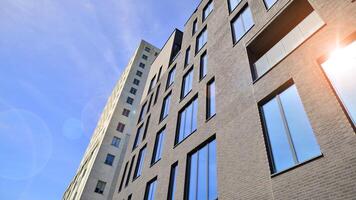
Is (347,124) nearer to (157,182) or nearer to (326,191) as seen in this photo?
(326,191)

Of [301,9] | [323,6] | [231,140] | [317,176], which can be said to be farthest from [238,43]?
[317,176]

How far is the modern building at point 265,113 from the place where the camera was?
20.9 feet

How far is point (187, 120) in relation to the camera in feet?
48.6

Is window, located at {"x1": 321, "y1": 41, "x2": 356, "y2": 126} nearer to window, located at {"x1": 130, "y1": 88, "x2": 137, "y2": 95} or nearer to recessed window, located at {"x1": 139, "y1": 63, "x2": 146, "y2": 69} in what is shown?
window, located at {"x1": 130, "y1": 88, "x2": 137, "y2": 95}

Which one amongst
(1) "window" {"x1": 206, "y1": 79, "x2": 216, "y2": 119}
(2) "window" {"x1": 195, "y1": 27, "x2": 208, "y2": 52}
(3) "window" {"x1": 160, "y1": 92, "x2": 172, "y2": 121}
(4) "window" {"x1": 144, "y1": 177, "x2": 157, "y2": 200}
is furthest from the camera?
(3) "window" {"x1": 160, "y1": 92, "x2": 172, "y2": 121}

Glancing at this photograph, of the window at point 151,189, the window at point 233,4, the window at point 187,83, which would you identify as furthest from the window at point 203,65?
the window at point 151,189

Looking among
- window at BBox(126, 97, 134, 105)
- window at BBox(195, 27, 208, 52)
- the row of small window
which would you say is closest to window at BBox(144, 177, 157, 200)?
the row of small window

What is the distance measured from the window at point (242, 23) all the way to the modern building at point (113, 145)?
1477cm

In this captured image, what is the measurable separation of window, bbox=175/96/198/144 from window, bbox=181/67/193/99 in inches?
49.6

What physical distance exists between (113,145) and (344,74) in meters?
31.6

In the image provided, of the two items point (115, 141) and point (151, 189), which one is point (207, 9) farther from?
point (115, 141)

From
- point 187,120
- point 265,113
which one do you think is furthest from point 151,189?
point 265,113

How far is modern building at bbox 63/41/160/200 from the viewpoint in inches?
1169

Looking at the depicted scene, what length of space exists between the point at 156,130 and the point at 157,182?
16.7 ft
